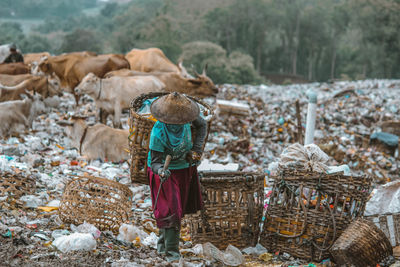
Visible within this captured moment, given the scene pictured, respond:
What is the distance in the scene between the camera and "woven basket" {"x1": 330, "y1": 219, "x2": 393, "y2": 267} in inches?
130

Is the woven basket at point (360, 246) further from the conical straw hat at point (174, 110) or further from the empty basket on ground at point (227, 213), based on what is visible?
the conical straw hat at point (174, 110)

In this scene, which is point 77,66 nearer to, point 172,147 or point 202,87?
point 202,87

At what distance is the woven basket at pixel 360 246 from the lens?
3.30 m

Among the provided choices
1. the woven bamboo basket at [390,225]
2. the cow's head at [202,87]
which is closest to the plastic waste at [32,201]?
the woven bamboo basket at [390,225]

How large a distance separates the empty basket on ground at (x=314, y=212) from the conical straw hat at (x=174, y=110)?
1.08 m

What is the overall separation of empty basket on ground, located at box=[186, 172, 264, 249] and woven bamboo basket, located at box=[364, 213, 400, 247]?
106cm

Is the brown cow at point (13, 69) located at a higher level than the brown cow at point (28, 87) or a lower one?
higher

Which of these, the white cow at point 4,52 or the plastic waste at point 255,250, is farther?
the white cow at point 4,52

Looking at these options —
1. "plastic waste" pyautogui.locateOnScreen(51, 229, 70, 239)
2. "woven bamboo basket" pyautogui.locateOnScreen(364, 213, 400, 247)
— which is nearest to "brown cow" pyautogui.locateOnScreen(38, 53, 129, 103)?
"plastic waste" pyautogui.locateOnScreen(51, 229, 70, 239)

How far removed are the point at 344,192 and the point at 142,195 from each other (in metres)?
2.65

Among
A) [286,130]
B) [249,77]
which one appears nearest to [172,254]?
[286,130]

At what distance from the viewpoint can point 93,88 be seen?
8867 mm

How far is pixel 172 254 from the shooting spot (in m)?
3.39

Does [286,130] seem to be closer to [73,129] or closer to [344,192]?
[73,129]
